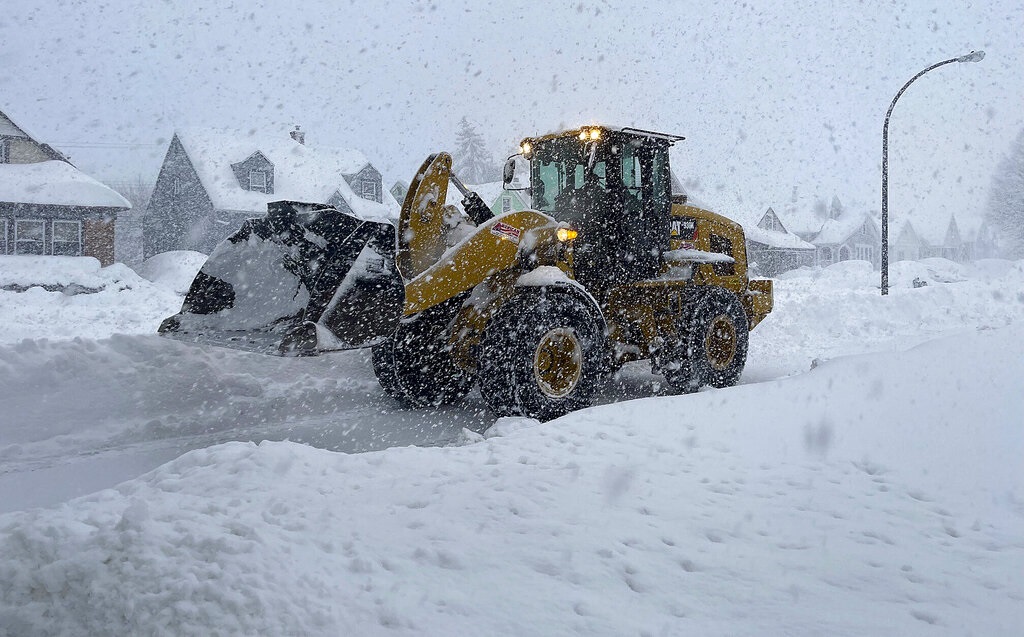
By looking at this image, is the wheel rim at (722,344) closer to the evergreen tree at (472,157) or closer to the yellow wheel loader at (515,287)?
the yellow wheel loader at (515,287)

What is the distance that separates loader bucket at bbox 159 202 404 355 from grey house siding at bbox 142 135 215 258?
87.4 feet

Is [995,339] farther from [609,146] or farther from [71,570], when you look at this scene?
[71,570]

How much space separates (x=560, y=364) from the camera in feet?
21.2

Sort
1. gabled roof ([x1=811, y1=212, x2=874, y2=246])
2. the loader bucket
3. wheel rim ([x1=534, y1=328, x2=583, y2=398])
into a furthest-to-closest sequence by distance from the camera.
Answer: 1. gabled roof ([x1=811, y1=212, x2=874, y2=246])
2. wheel rim ([x1=534, y1=328, x2=583, y2=398])
3. the loader bucket

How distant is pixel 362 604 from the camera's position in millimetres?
2570

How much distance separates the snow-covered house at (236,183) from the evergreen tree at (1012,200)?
53490 mm

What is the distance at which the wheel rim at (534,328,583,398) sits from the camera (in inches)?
249

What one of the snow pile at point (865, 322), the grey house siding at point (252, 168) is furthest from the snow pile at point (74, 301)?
the snow pile at point (865, 322)

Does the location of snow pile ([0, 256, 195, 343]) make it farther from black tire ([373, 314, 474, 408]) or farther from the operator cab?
the operator cab

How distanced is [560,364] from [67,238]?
81.9 ft

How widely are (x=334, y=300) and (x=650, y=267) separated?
352cm

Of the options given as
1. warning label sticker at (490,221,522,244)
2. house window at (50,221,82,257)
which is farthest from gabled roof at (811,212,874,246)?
warning label sticker at (490,221,522,244)

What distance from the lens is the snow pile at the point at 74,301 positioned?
1306 cm

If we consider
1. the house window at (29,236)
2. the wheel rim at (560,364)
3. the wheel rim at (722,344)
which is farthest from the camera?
the house window at (29,236)
